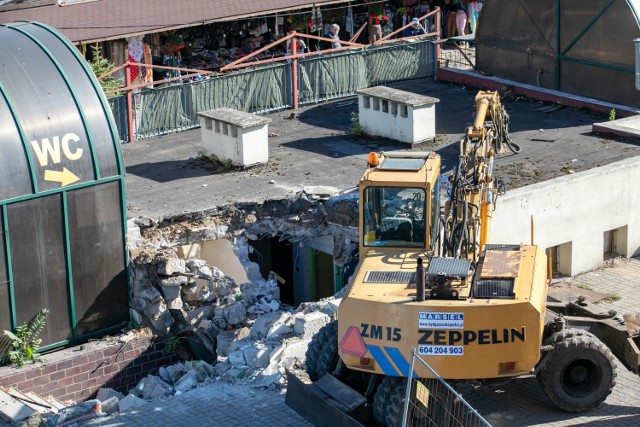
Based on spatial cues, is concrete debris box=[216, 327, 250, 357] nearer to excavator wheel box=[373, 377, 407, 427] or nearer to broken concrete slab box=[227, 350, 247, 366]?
broken concrete slab box=[227, 350, 247, 366]

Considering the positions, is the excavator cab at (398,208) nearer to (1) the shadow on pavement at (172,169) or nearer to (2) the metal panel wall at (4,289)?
(2) the metal panel wall at (4,289)

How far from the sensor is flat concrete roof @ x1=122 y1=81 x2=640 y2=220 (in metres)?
22.5

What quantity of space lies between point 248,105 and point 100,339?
27.8 ft

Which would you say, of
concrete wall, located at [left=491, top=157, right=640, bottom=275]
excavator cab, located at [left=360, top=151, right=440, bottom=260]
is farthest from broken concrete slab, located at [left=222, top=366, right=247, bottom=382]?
concrete wall, located at [left=491, top=157, right=640, bottom=275]

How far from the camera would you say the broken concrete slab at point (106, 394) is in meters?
19.9

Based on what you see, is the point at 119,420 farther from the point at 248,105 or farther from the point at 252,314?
the point at 248,105

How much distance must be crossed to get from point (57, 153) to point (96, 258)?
6.45 ft

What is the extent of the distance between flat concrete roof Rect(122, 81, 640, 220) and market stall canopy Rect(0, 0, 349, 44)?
376 centimetres

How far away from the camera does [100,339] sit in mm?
20562

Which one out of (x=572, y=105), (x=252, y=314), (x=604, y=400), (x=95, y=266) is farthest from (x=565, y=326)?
(x=572, y=105)

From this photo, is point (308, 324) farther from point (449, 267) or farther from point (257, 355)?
point (449, 267)

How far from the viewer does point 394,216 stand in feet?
53.9

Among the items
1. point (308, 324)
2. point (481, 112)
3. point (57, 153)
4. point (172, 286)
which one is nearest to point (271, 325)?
point (308, 324)

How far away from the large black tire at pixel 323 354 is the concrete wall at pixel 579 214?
5.72 metres
